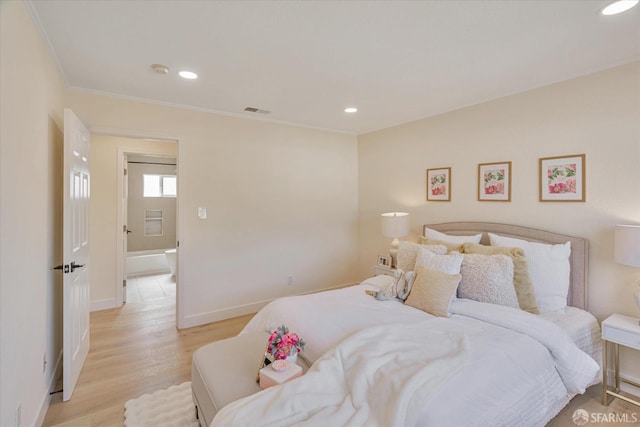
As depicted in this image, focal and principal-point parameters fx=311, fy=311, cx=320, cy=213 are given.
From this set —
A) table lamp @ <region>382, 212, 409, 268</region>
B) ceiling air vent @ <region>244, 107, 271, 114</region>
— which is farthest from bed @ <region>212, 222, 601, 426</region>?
ceiling air vent @ <region>244, 107, 271, 114</region>

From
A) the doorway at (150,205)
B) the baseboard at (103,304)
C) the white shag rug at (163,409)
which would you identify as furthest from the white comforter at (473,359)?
the doorway at (150,205)

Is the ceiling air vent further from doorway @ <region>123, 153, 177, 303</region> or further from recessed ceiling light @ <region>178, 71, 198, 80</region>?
doorway @ <region>123, 153, 177, 303</region>

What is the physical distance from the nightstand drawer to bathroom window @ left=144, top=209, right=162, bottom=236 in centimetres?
816

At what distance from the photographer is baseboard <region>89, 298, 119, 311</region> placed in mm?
4037

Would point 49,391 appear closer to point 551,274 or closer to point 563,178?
point 551,274

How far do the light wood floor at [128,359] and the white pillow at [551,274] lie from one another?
2.92 m

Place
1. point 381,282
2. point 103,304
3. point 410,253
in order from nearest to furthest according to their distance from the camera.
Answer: point 410,253, point 381,282, point 103,304

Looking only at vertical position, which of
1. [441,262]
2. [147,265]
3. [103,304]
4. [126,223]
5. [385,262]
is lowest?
[103,304]

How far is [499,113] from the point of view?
3.10m

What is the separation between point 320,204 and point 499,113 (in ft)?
8.01

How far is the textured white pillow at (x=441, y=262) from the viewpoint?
251 centimetres

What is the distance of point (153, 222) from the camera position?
301 inches

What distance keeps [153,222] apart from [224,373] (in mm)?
6972

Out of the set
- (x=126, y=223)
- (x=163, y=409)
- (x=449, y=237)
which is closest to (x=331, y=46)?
(x=449, y=237)
